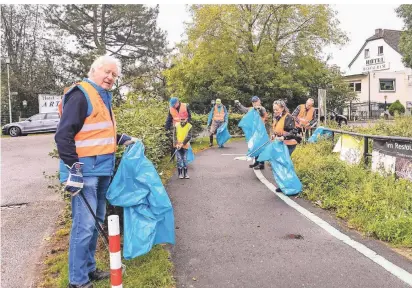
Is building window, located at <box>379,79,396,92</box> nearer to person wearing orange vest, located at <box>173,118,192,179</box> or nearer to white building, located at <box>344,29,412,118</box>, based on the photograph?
white building, located at <box>344,29,412,118</box>

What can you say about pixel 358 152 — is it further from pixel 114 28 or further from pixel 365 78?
pixel 365 78

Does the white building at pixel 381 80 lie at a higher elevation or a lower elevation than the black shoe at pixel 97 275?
higher

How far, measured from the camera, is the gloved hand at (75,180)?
10.9 feet

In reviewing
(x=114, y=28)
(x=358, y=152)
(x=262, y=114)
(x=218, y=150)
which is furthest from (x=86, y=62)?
(x=358, y=152)

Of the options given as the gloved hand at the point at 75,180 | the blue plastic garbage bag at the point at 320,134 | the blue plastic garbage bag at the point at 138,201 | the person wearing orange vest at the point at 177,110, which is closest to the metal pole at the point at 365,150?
the blue plastic garbage bag at the point at 320,134

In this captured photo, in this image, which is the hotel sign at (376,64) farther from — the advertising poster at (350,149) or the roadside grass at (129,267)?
the roadside grass at (129,267)

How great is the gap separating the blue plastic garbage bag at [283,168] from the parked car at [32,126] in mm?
22523

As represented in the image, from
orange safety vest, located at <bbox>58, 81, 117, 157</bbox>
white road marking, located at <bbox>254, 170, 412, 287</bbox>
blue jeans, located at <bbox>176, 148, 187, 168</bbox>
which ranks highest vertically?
orange safety vest, located at <bbox>58, 81, 117, 157</bbox>

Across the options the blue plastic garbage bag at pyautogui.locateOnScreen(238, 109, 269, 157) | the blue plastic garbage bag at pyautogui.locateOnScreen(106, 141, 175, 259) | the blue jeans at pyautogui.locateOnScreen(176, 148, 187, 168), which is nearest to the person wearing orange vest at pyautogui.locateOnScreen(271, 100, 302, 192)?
the blue plastic garbage bag at pyautogui.locateOnScreen(238, 109, 269, 157)

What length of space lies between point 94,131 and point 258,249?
2.36 meters

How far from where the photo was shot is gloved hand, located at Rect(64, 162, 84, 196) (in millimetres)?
3318

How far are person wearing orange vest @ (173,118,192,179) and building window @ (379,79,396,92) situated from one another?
41.2 m

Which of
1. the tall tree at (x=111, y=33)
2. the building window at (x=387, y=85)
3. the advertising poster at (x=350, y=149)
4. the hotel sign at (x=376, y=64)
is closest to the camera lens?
the advertising poster at (x=350, y=149)

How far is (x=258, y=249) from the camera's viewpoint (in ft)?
15.4
